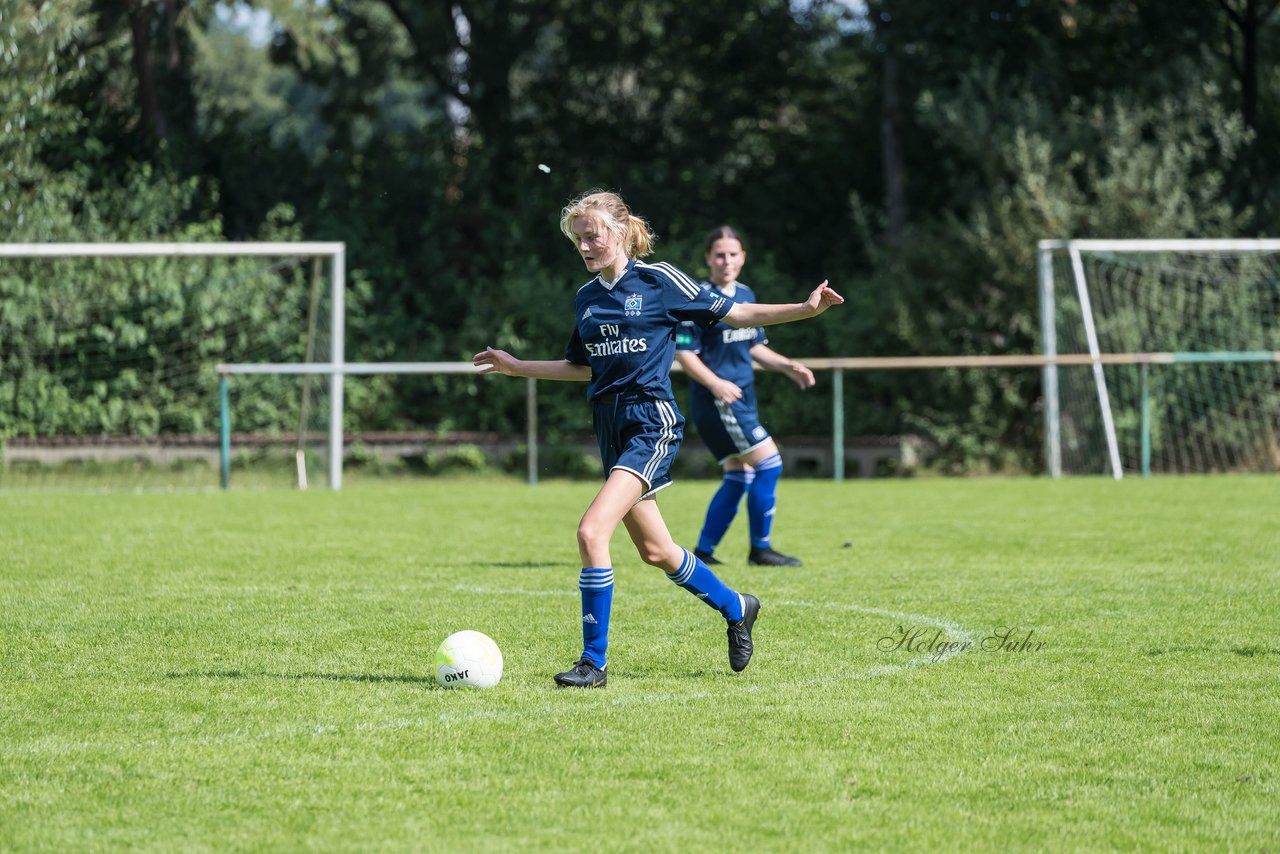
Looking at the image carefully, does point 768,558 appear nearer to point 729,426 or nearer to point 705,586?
point 729,426

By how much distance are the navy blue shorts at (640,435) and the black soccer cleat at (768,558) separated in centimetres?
354

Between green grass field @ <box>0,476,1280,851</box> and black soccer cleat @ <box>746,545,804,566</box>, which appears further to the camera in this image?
black soccer cleat @ <box>746,545,804,566</box>

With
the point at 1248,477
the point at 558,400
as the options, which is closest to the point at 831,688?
the point at 1248,477

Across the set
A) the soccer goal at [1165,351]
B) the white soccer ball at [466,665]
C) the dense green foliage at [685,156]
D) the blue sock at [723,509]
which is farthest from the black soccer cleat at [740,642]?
the dense green foliage at [685,156]

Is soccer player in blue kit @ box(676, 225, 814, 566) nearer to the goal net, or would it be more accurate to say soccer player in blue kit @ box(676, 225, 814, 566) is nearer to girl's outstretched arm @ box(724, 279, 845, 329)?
girl's outstretched arm @ box(724, 279, 845, 329)

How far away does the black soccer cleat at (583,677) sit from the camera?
227 inches

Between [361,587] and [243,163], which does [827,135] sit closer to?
[243,163]

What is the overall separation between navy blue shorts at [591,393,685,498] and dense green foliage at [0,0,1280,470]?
40.8ft

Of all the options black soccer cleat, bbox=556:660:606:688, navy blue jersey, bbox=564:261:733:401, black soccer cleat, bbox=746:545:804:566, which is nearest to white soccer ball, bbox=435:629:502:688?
black soccer cleat, bbox=556:660:606:688

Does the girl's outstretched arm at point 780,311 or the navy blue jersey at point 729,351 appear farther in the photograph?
the navy blue jersey at point 729,351

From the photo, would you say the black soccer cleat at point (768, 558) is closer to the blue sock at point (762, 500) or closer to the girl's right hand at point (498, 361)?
the blue sock at point (762, 500)

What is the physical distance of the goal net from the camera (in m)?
17.1

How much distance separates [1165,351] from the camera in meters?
18.0

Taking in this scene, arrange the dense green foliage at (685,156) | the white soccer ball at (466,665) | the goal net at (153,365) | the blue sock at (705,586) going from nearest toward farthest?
the white soccer ball at (466,665) → the blue sock at (705,586) → the goal net at (153,365) → the dense green foliage at (685,156)
